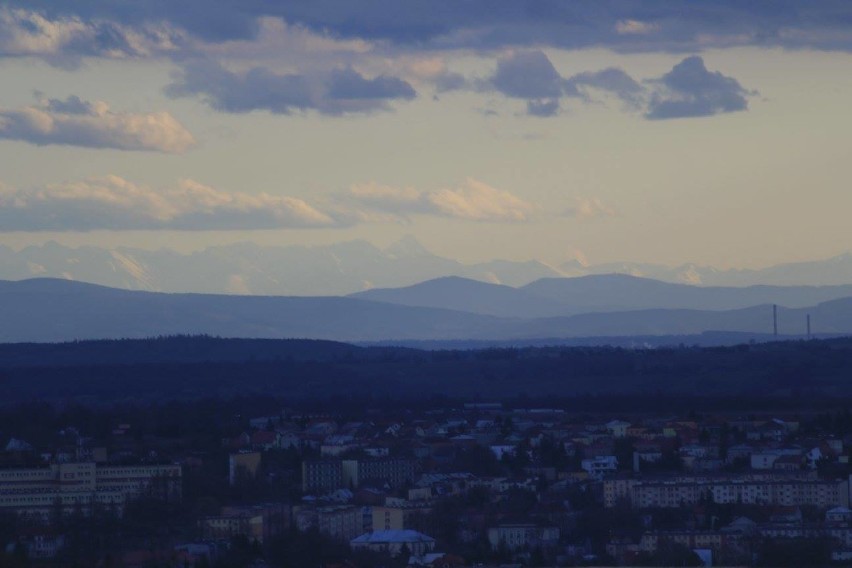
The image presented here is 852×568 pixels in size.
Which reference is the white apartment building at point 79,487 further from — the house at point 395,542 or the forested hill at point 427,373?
the forested hill at point 427,373

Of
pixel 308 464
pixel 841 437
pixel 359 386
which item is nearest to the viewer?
pixel 308 464

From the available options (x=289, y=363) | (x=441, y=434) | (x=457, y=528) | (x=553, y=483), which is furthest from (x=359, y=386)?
(x=457, y=528)

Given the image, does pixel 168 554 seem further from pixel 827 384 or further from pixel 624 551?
pixel 827 384

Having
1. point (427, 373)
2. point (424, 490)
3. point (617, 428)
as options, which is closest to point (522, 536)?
point (424, 490)

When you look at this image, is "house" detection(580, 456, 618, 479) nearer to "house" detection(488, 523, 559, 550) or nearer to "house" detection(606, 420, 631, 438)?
"house" detection(606, 420, 631, 438)

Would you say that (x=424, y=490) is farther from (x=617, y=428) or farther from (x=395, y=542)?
(x=617, y=428)

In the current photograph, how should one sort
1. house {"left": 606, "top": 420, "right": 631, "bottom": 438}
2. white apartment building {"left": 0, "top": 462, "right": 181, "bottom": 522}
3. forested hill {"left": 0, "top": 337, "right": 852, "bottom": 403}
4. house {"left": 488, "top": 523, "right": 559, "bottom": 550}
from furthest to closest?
forested hill {"left": 0, "top": 337, "right": 852, "bottom": 403} → house {"left": 606, "top": 420, "right": 631, "bottom": 438} → white apartment building {"left": 0, "top": 462, "right": 181, "bottom": 522} → house {"left": 488, "top": 523, "right": 559, "bottom": 550}

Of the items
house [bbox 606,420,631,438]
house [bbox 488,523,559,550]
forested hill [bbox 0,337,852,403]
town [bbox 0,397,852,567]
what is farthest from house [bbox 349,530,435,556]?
forested hill [bbox 0,337,852,403]
